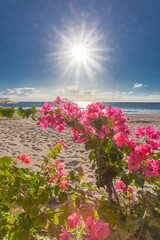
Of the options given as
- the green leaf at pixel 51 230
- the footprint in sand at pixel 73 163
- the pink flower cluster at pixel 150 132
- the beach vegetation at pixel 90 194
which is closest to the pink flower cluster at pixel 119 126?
the beach vegetation at pixel 90 194

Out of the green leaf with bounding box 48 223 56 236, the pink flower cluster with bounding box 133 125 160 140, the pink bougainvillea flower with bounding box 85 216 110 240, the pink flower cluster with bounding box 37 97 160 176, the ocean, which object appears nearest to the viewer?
the pink bougainvillea flower with bounding box 85 216 110 240

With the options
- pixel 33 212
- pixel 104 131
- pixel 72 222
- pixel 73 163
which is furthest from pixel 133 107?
pixel 33 212

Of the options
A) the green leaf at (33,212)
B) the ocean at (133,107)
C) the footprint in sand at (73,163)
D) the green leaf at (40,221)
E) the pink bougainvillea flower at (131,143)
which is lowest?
the ocean at (133,107)

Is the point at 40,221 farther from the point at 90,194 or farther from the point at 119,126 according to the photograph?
the point at 119,126

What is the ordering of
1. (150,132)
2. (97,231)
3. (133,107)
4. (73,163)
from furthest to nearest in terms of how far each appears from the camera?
(133,107), (73,163), (150,132), (97,231)

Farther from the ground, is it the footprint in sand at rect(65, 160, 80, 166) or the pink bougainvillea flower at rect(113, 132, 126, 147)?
the pink bougainvillea flower at rect(113, 132, 126, 147)

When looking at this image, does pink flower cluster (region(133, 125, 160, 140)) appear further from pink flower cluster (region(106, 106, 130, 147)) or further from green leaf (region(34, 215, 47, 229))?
green leaf (region(34, 215, 47, 229))

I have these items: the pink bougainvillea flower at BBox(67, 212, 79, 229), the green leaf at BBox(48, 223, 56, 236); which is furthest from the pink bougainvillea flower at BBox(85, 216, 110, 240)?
the green leaf at BBox(48, 223, 56, 236)

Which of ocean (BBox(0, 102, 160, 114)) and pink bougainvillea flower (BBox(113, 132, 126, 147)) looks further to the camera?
ocean (BBox(0, 102, 160, 114))

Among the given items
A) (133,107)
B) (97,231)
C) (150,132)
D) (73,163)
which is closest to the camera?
(97,231)

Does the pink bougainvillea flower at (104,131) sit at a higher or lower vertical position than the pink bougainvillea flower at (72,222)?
higher

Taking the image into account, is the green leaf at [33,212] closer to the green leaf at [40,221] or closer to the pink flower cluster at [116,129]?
the green leaf at [40,221]

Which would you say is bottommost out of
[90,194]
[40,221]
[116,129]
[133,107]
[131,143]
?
[133,107]

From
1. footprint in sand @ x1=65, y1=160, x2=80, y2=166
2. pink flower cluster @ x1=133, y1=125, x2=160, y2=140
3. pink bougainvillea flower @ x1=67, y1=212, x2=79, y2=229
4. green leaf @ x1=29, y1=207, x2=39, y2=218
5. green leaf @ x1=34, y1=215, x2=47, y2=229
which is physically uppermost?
pink flower cluster @ x1=133, y1=125, x2=160, y2=140
